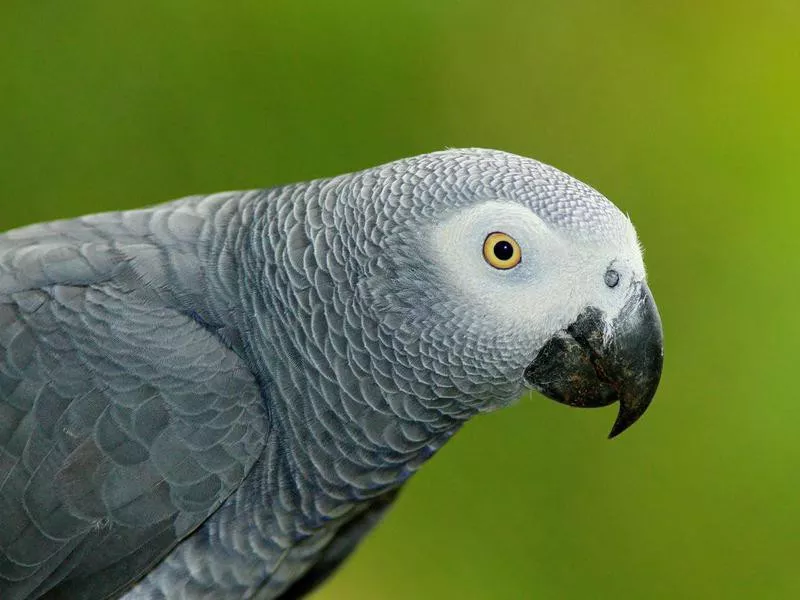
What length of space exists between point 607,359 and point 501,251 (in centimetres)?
24

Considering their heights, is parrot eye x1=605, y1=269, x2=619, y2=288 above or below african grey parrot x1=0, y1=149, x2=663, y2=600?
above

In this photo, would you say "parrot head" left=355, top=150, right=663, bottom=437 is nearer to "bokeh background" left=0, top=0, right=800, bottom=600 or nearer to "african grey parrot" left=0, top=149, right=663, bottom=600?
"african grey parrot" left=0, top=149, right=663, bottom=600

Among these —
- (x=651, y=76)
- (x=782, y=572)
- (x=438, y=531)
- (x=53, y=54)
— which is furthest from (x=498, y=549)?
(x=53, y=54)

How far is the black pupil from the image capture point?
139cm

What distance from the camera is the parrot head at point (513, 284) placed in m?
1.38

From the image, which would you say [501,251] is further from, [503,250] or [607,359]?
[607,359]

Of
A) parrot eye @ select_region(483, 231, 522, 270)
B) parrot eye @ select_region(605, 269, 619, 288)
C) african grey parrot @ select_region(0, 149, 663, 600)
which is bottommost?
african grey parrot @ select_region(0, 149, 663, 600)

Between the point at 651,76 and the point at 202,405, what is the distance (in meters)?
2.07

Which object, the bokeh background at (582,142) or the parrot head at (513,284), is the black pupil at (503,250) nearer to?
the parrot head at (513,284)

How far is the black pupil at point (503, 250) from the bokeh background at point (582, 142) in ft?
5.33

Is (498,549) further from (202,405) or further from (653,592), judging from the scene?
(202,405)

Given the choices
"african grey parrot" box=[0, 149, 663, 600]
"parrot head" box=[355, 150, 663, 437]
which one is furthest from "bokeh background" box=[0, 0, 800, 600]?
"parrot head" box=[355, 150, 663, 437]

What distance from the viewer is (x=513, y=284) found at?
4.58 feet

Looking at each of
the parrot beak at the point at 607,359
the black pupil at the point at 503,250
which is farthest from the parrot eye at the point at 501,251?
the parrot beak at the point at 607,359
